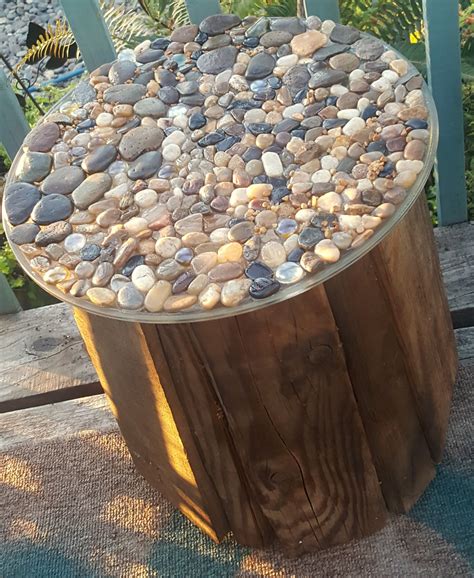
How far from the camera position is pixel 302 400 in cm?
121

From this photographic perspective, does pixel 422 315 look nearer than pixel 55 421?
Yes

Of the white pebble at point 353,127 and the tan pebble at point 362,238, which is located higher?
the white pebble at point 353,127

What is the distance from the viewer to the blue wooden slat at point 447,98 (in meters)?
1.52

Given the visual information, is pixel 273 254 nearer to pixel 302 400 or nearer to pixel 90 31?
pixel 302 400

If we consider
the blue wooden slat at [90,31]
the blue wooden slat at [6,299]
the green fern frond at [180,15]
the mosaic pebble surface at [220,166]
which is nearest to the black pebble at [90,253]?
the mosaic pebble surface at [220,166]

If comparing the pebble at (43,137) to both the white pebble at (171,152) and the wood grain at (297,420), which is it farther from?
the wood grain at (297,420)

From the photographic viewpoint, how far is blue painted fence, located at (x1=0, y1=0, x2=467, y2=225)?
1534mm

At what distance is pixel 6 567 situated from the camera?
153cm

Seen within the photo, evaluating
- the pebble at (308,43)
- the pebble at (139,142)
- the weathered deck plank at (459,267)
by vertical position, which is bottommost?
the weathered deck plank at (459,267)

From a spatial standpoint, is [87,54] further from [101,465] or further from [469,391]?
[469,391]

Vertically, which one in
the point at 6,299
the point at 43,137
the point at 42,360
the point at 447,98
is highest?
the point at 43,137

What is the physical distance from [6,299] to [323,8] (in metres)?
1.01

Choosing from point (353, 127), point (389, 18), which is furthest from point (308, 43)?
point (389, 18)

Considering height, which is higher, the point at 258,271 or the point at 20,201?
the point at 20,201
